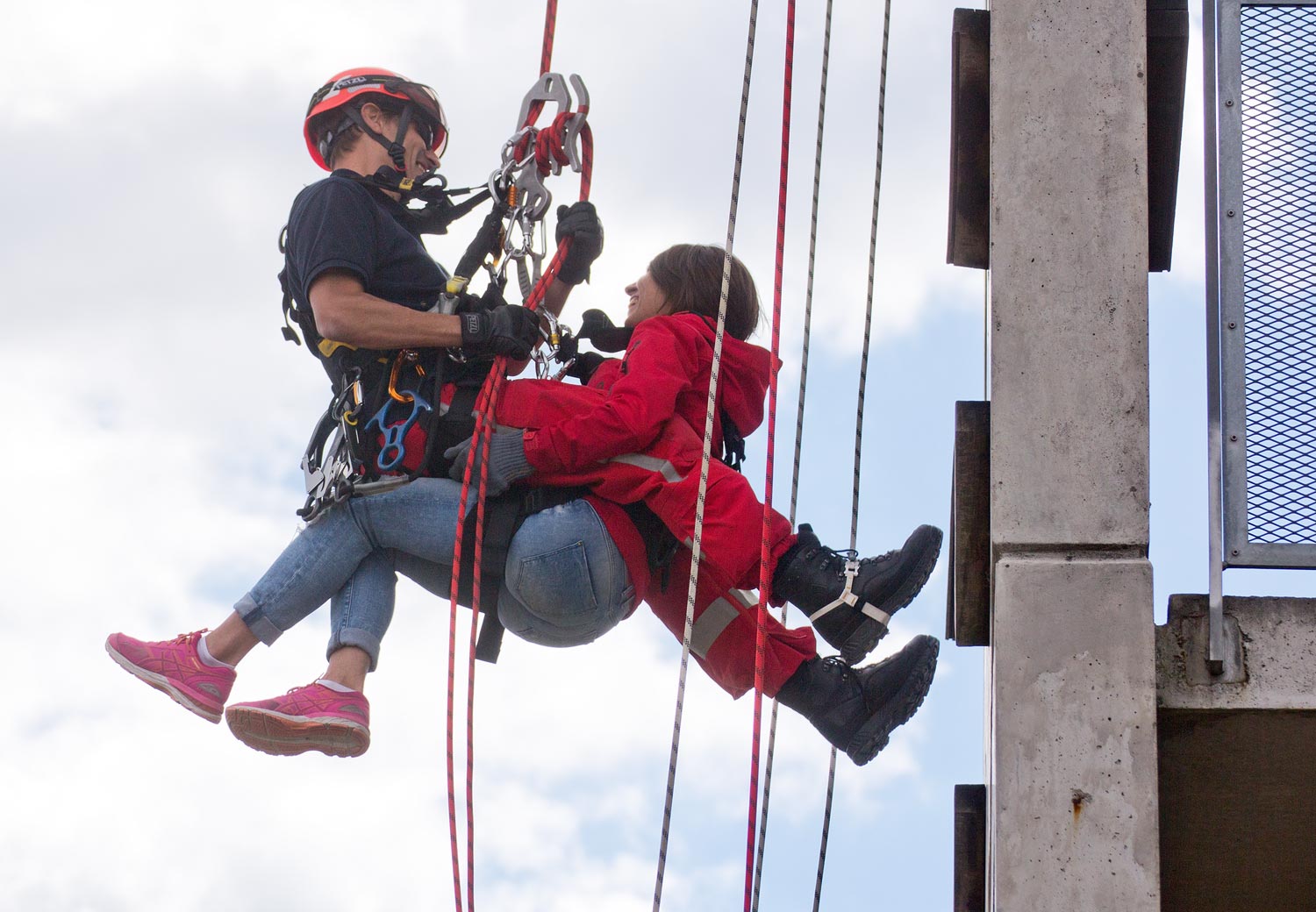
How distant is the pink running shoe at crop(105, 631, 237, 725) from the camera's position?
508 cm

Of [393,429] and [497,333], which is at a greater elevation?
[497,333]

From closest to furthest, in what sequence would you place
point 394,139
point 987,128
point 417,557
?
point 987,128 → point 417,557 → point 394,139

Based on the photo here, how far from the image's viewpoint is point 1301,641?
4137mm

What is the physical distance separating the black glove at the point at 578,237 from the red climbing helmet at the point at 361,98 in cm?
53

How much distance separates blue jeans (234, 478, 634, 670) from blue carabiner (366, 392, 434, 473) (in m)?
0.09

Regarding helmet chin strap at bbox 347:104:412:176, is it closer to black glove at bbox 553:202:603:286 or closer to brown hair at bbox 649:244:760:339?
black glove at bbox 553:202:603:286

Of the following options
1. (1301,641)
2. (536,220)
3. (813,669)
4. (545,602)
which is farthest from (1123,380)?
(536,220)

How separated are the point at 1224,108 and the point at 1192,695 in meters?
1.39

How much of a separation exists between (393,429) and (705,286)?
102cm

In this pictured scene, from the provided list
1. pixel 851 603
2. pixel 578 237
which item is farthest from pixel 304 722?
pixel 578 237

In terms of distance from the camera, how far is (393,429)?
513cm

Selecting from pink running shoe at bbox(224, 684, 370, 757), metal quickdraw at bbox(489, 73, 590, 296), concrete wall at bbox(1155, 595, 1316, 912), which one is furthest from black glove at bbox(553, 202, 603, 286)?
concrete wall at bbox(1155, 595, 1316, 912)

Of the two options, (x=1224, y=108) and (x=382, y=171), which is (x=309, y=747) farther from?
(x=1224, y=108)

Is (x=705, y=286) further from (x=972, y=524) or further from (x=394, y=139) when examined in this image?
(x=972, y=524)
